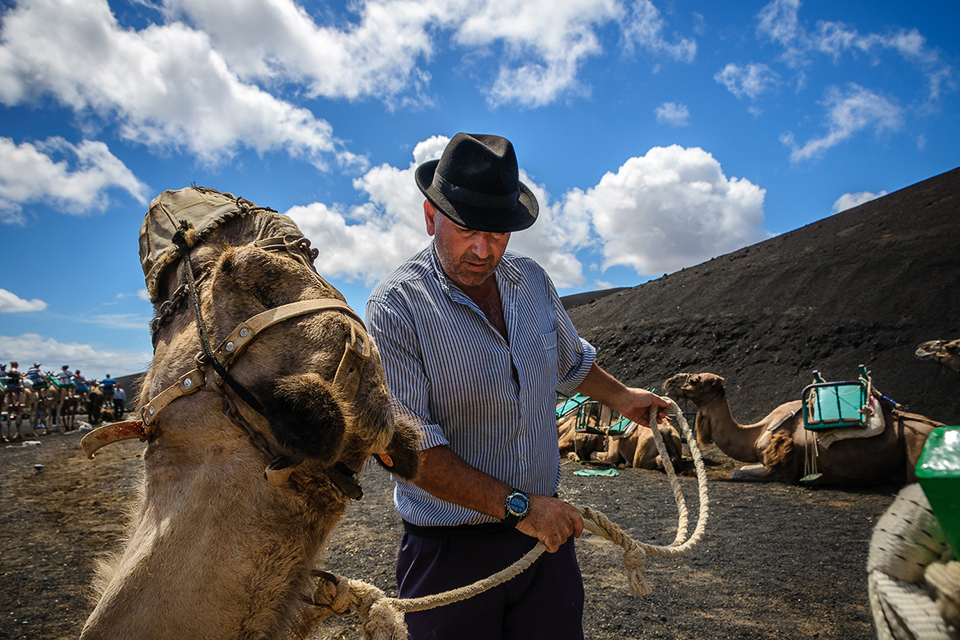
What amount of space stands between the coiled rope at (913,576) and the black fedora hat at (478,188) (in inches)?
57.6

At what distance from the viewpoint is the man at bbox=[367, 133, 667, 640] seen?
1.94 m

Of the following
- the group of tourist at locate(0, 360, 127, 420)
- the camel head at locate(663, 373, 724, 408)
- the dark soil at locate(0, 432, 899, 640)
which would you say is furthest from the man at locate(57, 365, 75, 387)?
the camel head at locate(663, 373, 724, 408)

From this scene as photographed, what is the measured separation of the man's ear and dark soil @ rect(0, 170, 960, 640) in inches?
54.9

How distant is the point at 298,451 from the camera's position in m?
0.93

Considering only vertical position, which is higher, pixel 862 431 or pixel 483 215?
pixel 483 215

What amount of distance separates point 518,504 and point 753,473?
937 centimetres

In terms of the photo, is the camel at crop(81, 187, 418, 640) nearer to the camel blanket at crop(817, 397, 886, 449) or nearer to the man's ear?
the man's ear

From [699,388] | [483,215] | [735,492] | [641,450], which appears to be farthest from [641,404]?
[641,450]

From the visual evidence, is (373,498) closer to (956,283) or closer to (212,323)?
(212,323)


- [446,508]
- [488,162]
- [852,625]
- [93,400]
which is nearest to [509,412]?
[446,508]

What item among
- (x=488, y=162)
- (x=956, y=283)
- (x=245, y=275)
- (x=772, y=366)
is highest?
(x=956, y=283)

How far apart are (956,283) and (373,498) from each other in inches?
817

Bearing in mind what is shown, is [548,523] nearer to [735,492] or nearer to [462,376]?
[462,376]

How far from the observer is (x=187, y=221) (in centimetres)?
115
